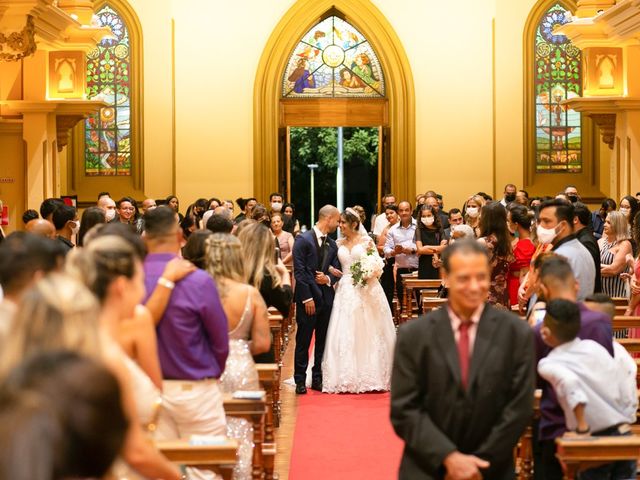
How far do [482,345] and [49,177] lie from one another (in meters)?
12.9

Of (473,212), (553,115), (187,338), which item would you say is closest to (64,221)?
(187,338)

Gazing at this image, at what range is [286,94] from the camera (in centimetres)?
2322

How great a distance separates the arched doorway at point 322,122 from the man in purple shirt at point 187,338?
16.6m

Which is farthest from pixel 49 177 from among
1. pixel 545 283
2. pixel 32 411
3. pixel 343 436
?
pixel 32 411

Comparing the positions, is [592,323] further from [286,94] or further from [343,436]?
[286,94]

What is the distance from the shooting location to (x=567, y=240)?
8.16 meters

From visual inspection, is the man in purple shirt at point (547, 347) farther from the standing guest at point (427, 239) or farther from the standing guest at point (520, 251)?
the standing guest at point (427, 239)

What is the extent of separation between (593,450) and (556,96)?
60.4 feet

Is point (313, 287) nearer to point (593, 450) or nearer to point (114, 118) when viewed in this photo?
point (593, 450)

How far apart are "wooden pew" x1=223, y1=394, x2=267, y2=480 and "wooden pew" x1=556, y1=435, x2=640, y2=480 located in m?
1.83

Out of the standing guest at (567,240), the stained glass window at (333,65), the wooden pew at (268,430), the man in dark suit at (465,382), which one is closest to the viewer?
the man in dark suit at (465,382)

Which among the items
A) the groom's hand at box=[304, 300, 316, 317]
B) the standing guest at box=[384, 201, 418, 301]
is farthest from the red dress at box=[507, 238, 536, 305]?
the standing guest at box=[384, 201, 418, 301]

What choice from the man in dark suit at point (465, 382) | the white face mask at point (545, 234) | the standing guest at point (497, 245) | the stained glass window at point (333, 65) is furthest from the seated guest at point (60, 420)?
the stained glass window at point (333, 65)

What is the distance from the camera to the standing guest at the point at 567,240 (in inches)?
316
